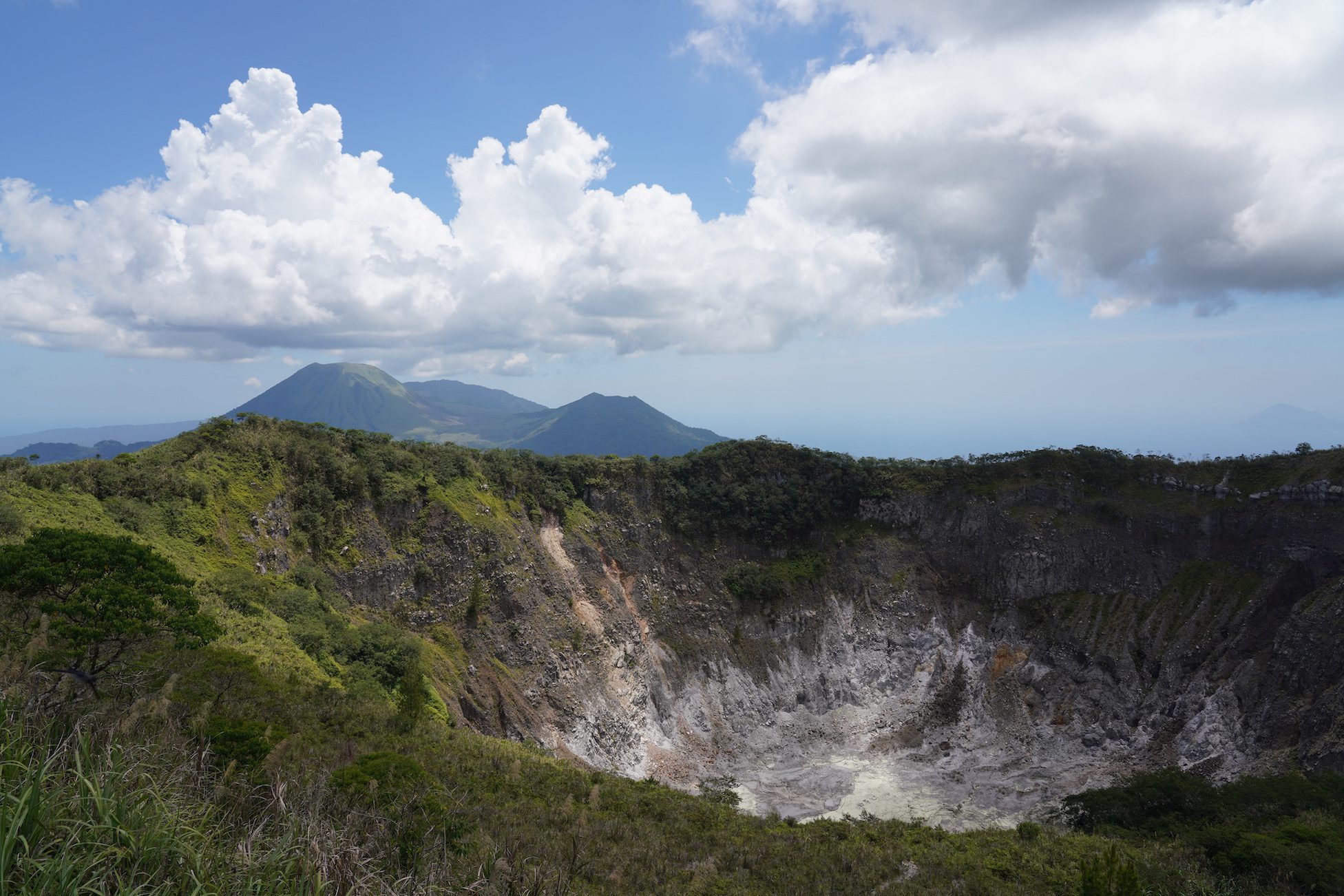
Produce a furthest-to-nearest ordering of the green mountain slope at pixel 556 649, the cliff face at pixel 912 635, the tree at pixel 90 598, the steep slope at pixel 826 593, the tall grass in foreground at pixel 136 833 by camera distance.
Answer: the cliff face at pixel 912 635 < the steep slope at pixel 826 593 < the tree at pixel 90 598 < the green mountain slope at pixel 556 649 < the tall grass in foreground at pixel 136 833

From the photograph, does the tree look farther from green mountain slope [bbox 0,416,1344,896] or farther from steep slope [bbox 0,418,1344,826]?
steep slope [bbox 0,418,1344,826]

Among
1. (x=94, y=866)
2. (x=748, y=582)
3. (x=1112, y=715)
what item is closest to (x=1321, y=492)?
(x=1112, y=715)

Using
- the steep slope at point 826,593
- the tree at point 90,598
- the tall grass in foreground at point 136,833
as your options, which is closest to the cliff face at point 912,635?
the steep slope at point 826,593

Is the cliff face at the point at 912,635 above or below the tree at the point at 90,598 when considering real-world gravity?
below

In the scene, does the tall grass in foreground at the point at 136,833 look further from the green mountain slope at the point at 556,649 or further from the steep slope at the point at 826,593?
the steep slope at the point at 826,593

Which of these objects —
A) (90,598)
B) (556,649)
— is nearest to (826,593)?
(556,649)

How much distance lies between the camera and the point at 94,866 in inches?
303

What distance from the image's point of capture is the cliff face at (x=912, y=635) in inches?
1642

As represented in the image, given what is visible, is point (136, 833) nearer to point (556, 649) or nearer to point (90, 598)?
point (90, 598)

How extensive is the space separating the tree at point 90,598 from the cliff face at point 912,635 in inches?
796

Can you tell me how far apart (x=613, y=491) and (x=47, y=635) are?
43.1 meters

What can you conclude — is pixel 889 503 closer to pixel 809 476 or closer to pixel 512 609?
pixel 809 476

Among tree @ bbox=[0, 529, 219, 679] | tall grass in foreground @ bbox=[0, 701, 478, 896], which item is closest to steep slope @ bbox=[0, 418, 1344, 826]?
tree @ bbox=[0, 529, 219, 679]

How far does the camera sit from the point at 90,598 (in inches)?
655
